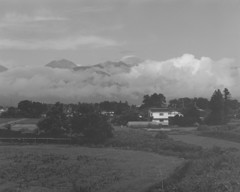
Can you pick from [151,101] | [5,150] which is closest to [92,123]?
[5,150]

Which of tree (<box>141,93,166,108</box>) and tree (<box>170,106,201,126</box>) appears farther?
tree (<box>141,93,166,108</box>)

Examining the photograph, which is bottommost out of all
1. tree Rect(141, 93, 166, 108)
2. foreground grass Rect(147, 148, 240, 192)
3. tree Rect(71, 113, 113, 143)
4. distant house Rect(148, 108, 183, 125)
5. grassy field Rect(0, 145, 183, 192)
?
grassy field Rect(0, 145, 183, 192)

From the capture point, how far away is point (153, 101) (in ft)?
427

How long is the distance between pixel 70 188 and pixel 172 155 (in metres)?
21.1

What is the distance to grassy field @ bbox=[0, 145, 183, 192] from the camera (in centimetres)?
2397

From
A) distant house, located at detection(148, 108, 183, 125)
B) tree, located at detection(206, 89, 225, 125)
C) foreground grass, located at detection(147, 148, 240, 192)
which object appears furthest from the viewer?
distant house, located at detection(148, 108, 183, 125)

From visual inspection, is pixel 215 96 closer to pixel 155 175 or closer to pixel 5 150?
pixel 5 150

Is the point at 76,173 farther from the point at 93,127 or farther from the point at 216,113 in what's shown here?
the point at 216,113

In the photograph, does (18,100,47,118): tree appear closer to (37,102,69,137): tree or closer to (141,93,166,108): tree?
(37,102,69,137): tree

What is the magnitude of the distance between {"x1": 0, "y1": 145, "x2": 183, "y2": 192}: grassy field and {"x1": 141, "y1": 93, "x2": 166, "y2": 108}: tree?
90.0 meters

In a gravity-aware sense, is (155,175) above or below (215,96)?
below

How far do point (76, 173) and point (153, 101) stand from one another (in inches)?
4001

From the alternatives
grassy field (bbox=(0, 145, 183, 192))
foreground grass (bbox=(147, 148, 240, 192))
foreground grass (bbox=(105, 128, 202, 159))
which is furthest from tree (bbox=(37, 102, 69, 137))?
foreground grass (bbox=(147, 148, 240, 192))

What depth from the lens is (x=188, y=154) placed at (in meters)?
42.0
